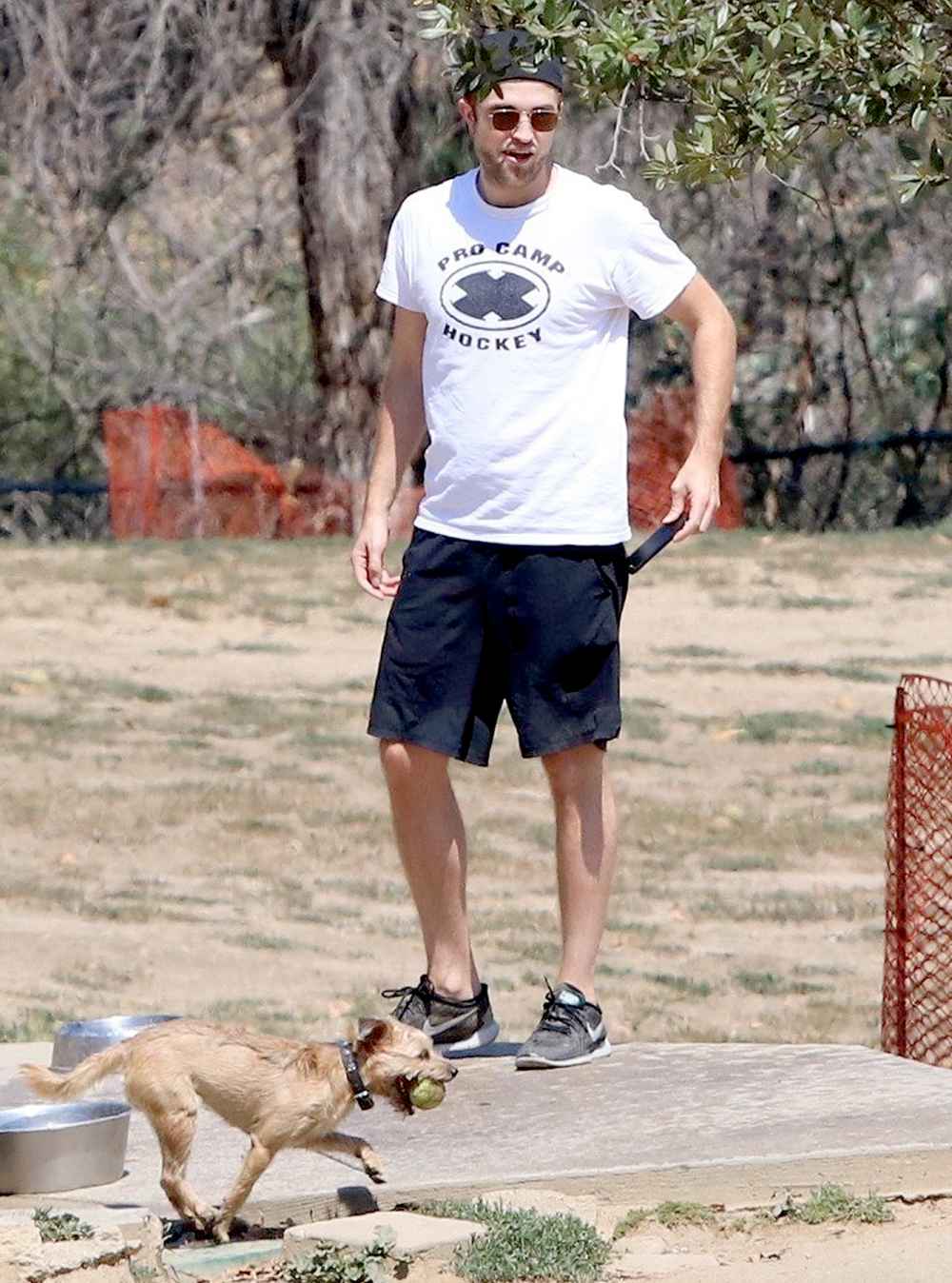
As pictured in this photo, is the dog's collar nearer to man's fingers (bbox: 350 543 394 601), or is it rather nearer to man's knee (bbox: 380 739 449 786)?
man's knee (bbox: 380 739 449 786)

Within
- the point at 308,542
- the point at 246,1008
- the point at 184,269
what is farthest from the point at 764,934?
the point at 184,269

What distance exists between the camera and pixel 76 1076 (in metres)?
4.77

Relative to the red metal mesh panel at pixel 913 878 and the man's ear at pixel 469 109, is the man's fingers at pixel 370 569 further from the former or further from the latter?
the red metal mesh panel at pixel 913 878

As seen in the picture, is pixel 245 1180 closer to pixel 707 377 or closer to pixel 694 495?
pixel 694 495

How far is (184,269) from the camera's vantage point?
21969 millimetres

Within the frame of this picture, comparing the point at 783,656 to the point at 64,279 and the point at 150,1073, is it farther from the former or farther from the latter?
the point at 150,1073

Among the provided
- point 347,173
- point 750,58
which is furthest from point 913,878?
point 347,173

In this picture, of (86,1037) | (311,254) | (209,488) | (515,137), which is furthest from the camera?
(311,254)

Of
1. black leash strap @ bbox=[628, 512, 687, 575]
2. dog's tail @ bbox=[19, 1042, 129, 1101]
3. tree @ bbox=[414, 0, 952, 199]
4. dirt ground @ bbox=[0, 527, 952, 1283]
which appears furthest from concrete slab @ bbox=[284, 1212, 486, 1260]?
tree @ bbox=[414, 0, 952, 199]

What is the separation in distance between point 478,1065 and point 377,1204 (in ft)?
3.17

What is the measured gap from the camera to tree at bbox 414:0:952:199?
15.7ft

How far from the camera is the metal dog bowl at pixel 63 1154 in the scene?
4.94 m

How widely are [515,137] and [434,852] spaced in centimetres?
156

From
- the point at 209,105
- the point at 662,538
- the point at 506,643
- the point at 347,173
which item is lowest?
the point at 506,643
